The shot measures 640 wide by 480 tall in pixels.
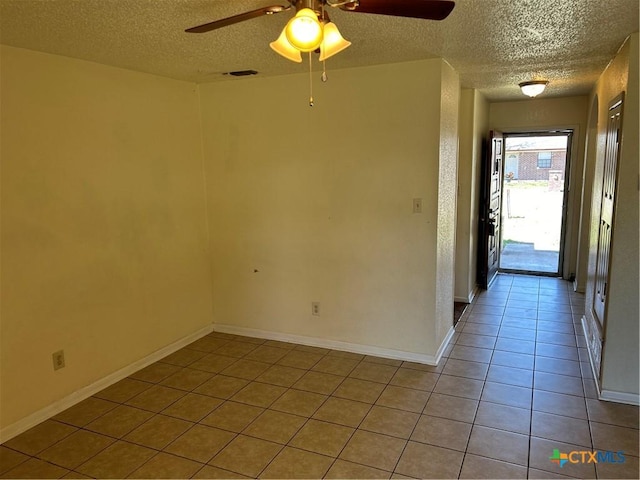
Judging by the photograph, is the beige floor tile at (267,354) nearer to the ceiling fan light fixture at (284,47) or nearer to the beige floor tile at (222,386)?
the beige floor tile at (222,386)

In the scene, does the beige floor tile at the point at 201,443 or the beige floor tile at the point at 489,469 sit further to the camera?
the beige floor tile at the point at 201,443

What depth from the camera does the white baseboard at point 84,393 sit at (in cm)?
262

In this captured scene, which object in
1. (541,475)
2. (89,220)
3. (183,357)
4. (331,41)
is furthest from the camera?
(183,357)

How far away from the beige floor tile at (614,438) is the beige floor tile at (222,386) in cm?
221

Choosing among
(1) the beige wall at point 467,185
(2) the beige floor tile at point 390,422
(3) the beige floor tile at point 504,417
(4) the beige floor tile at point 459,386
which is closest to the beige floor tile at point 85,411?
(2) the beige floor tile at point 390,422

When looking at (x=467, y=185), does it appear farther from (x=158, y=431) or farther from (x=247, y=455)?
(x=158, y=431)

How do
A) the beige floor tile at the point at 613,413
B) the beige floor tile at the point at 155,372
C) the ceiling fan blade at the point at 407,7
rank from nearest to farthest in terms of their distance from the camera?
1. the ceiling fan blade at the point at 407,7
2. the beige floor tile at the point at 613,413
3. the beige floor tile at the point at 155,372

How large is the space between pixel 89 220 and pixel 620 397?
363 centimetres

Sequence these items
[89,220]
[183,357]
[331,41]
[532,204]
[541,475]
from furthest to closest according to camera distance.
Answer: [532,204] → [183,357] → [89,220] → [541,475] → [331,41]

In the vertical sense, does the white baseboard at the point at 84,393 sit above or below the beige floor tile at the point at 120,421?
above

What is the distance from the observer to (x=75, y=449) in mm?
2477

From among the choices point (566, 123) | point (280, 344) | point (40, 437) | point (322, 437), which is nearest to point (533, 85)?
point (566, 123)

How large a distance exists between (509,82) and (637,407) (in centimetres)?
288

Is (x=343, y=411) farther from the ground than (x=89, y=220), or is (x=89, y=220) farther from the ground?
(x=89, y=220)
